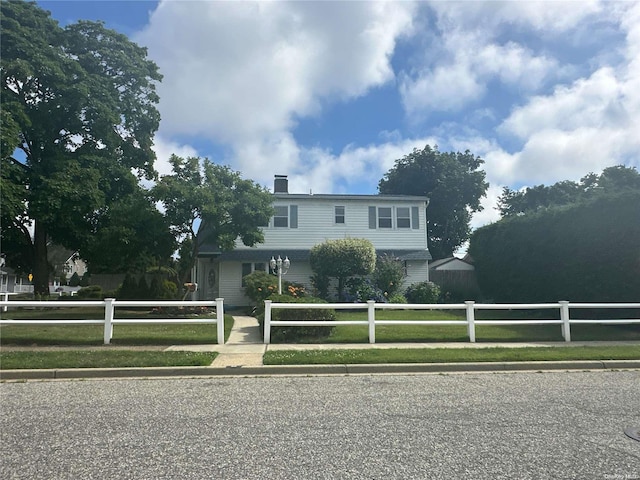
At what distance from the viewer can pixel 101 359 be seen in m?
9.58

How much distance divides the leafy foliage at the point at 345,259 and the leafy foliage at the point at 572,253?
638cm

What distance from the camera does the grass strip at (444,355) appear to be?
9.70 m

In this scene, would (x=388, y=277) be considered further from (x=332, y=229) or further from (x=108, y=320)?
(x=108, y=320)

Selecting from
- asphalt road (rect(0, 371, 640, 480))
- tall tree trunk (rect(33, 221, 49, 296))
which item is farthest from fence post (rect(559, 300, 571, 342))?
tall tree trunk (rect(33, 221, 49, 296))

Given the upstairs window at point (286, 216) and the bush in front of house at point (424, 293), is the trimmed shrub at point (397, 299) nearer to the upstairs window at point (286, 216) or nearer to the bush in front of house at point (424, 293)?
the bush in front of house at point (424, 293)

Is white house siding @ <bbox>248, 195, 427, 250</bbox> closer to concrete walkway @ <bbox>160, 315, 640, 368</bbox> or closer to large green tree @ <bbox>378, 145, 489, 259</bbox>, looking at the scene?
concrete walkway @ <bbox>160, 315, 640, 368</bbox>

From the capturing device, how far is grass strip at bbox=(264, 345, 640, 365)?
31.8 feet

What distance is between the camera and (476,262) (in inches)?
1041

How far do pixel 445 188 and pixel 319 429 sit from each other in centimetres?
4191

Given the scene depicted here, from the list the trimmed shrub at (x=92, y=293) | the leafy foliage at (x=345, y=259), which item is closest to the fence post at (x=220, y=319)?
the leafy foliage at (x=345, y=259)

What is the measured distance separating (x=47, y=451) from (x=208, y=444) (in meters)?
1.53

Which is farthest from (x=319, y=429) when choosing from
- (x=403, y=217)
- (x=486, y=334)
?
(x=403, y=217)

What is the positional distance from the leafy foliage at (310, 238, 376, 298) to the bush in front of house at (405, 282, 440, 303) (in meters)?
2.88

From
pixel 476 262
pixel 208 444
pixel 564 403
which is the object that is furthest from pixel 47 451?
pixel 476 262
